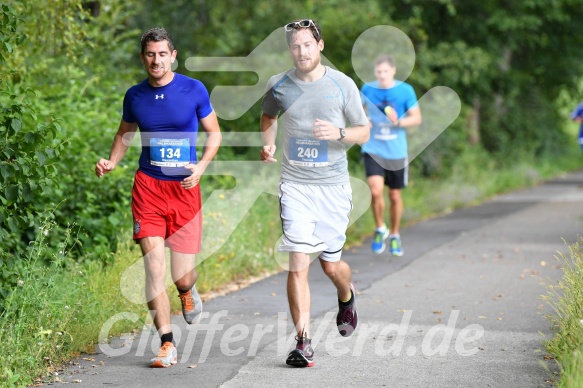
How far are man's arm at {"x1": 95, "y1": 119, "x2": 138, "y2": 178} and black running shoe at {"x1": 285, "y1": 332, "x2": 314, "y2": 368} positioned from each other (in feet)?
5.36

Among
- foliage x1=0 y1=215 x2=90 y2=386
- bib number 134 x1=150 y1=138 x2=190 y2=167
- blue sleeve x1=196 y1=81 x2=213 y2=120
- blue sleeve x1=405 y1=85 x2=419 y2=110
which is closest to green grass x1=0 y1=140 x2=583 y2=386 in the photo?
foliage x1=0 y1=215 x2=90 y2=386

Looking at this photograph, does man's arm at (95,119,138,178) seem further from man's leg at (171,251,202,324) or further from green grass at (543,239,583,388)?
green grass at (543,239,583,388)

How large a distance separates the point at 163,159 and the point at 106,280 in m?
1.77

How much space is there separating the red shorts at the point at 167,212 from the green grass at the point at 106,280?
1.92 ft

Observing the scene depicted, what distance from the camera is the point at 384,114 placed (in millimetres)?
12133

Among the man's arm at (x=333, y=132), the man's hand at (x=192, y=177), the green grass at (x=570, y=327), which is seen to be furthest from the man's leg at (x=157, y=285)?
the green grass at (x=570, y=327)

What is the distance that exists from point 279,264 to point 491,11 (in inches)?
512

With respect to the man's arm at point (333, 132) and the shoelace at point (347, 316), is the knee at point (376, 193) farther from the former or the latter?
the man's arm at point (333, 132)

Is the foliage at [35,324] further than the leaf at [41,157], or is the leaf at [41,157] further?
the leaf at [41,157]

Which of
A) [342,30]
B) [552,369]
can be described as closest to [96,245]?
[552,369]

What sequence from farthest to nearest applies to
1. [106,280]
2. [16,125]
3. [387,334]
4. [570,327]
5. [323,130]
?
[106,280] < [387,334] < [16,125] < [323,130] < [570,327]

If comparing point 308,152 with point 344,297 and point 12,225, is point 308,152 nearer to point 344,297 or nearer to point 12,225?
point 344,297

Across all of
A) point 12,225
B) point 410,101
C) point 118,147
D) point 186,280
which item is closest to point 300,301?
point 186,280

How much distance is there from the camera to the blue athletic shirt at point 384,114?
39.8ft
